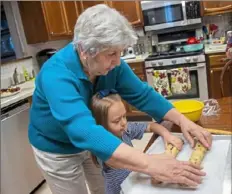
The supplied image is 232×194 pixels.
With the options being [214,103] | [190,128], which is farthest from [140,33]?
[190,128]

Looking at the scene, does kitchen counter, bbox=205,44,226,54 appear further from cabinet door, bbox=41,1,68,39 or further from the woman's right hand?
the woman's right hand

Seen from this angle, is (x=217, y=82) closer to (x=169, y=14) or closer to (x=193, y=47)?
(x=193, y=47)

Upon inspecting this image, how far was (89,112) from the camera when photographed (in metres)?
0.71

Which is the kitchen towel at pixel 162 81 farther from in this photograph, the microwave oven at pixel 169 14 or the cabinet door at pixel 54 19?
the cabinet door at pixel 54 19

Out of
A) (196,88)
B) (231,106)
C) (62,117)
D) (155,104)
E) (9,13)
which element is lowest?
(196,88)

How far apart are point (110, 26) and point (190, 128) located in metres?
0.42

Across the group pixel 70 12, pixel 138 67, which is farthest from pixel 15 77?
pixel 138 67

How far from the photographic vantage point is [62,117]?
2.31ft

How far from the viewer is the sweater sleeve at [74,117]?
2.18ft

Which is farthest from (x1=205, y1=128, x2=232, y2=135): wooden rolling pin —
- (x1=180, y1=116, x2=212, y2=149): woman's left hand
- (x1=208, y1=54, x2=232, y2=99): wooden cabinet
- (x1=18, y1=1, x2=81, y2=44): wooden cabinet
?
(x1=18, y1=1, x2=81, y2=44): wooden cabinet

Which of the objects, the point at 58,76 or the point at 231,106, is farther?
the point at 231,106

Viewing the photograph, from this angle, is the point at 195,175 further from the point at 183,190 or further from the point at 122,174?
the point at 122,174

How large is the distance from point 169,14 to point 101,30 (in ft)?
8.23

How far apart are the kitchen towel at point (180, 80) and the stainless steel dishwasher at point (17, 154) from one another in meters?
1.52
